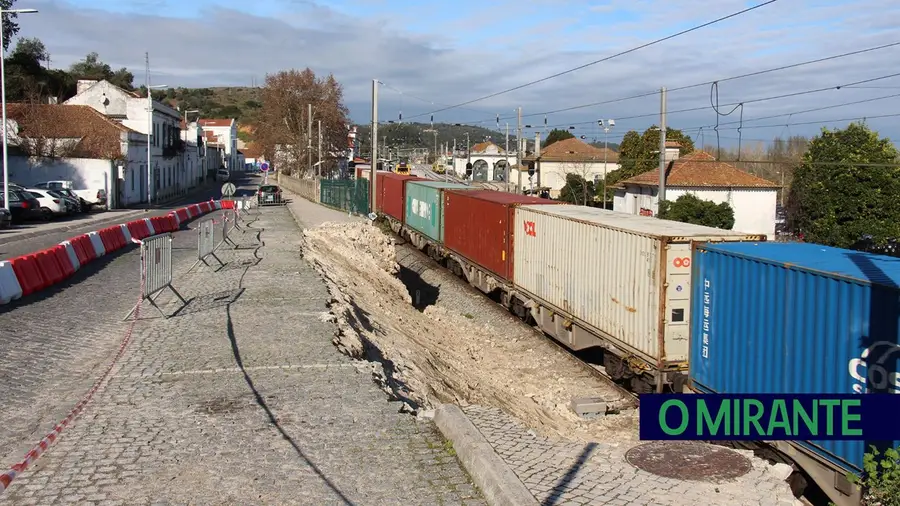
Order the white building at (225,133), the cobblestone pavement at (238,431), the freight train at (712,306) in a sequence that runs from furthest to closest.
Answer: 1. the white building at (225,133)
2. the freight train at (712,306)
3. the cobblestone pavement at (238,431)

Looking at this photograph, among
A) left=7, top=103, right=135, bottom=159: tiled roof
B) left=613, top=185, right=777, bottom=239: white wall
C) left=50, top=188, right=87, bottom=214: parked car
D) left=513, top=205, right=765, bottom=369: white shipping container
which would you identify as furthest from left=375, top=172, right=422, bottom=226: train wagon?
left=513, top=205, right=765, bottom=369: white shipping container

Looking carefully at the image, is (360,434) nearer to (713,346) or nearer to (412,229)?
(713,346)

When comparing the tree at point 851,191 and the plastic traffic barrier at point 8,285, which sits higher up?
the tree at point 851,191

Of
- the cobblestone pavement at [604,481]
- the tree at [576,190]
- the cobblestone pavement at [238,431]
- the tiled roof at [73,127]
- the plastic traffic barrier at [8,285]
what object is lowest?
the cobblestone pavement at [604,481]

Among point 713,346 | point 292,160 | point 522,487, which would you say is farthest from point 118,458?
point 292,160

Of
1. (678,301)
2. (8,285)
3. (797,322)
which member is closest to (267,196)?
(8,285)

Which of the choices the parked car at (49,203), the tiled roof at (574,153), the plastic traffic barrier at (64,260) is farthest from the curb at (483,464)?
the tiled roof at (574,153)

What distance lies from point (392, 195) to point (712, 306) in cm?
3036

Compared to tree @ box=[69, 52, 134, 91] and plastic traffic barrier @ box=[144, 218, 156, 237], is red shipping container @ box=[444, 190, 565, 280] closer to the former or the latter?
plastic traffic barrier @ box=[144, 218, 156, 237]

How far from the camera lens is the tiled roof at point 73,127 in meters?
46.8

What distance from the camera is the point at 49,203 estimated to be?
3575 centimetres

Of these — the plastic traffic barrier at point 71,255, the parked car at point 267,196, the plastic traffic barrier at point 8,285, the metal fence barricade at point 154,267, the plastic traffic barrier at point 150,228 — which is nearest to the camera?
the metal fence barricade at point 154,267

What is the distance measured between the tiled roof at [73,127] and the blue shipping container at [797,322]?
43767 millimetres

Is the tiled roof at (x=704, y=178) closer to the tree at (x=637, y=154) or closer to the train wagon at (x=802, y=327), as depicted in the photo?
the tree at (x=637, y=154)
